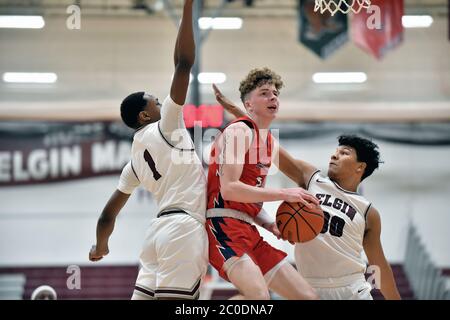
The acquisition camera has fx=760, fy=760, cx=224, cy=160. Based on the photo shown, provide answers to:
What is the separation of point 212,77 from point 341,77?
280 cm

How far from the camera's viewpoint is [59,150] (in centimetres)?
1605

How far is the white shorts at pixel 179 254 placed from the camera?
472cm

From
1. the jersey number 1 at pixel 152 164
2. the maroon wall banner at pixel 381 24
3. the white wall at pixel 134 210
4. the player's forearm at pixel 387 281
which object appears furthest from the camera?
the white wall at pixel 134 210

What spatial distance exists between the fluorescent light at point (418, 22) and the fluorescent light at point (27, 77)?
752 cm

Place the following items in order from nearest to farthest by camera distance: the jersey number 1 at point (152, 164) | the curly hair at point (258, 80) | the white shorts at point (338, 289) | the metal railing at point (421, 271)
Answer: the jersey number 1 at point (152, 164)
the curly hair at point (258, 80)
the white shorts at point (338, 289)
the metal railing at point (421, 271)

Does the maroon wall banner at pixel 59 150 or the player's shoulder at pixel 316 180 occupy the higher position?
the player's shoulder at pixel 316 180

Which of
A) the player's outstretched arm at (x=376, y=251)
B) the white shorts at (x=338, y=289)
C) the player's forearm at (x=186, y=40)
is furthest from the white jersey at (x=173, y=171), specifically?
the player's outstretched arm at (x=376, y=251)

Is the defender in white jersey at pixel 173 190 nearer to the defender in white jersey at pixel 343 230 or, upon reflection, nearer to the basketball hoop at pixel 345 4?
the defender in white jersey at pixel 343 230

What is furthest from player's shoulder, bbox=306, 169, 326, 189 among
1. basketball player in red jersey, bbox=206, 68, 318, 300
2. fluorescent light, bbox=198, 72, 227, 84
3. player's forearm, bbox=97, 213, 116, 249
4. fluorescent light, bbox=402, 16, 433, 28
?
fluorescent light, bbox=402, 16, 433, 28

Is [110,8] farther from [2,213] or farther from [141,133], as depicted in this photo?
[141,133]

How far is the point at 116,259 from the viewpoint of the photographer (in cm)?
1552

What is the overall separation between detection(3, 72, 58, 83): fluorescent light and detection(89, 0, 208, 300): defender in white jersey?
11547 millimetres

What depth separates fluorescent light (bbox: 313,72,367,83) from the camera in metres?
16.3

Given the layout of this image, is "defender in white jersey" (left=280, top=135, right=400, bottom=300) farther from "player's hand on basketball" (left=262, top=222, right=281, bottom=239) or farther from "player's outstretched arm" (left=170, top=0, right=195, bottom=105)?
"player's outstretched arm" (left=170, top=0, right=195, bottom=105)
